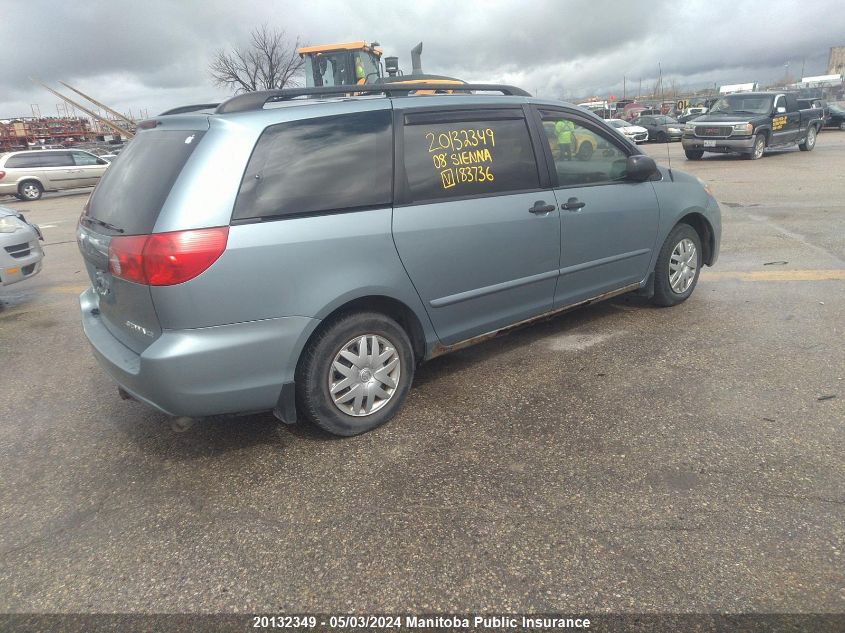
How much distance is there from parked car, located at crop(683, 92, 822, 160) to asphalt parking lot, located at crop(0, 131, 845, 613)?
14.8 metres

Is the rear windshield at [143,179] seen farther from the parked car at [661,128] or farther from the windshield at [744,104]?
the parked car at [661,128]

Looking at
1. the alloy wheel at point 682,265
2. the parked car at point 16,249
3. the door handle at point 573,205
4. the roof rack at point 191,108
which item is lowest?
the alloy wheel at point 682,265

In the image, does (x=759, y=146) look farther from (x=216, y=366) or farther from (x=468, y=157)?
(x=216, y=366)

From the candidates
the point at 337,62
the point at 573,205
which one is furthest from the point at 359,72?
the point at 573,205

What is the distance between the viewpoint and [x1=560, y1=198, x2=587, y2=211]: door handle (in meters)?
3.94

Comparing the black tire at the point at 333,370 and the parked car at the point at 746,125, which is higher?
the parked car at the point at 746,125

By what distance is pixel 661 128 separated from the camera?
2969 centimetres

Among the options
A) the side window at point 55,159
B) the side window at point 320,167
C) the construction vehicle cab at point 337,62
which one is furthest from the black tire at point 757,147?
the side window at point 55,159

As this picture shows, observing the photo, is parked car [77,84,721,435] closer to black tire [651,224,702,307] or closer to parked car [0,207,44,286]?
black tire [651,224,702,307]

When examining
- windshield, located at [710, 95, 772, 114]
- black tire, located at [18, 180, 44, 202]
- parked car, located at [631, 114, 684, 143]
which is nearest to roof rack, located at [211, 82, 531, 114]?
windshield, located at [710, 95, 772, 114]

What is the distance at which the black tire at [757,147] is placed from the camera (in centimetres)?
1712

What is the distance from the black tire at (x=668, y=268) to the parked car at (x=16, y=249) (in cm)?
597

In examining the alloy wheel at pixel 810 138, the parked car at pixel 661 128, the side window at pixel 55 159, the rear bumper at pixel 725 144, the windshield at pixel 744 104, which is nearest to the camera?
the rear bumper at pixel 725 144

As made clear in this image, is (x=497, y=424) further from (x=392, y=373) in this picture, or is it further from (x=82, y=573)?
(x=82, y=573)
